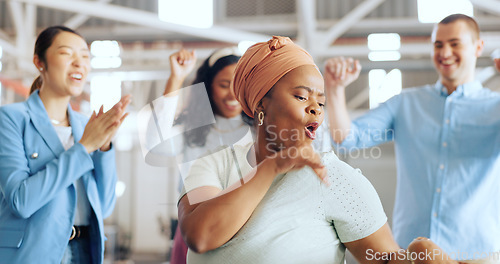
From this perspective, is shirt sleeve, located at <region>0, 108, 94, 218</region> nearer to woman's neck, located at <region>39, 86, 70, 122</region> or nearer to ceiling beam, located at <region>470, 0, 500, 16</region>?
woman's neck, located at <region>39, 86, 70, 122</region>

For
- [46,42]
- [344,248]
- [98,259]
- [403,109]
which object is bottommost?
[98,259]

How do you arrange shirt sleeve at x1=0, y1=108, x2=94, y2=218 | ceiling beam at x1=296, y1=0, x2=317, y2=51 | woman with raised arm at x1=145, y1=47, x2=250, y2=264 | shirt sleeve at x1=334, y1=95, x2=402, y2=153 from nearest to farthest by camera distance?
woman with raised arm at x1=145, y1=47, x2=250, y2=264, shirt sleeve at x1=0, y1=108, x2=94, y2=218, shirt sleeve at x1=334, y1=95, x2=402, y2=153, ceiling beam at x1=296, y1=0, x2=317, y2=51

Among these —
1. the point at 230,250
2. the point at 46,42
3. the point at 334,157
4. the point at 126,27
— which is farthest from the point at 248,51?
the point at 126,27

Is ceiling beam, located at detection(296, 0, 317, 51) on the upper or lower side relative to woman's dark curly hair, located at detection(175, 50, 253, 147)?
upper

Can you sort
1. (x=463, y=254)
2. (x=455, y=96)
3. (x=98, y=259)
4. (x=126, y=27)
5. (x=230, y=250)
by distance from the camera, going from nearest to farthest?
(x=230, y=250)
(x=463, y=254)
(x=98, y=259)
(x=455, y=96)
(x=126, y=27)

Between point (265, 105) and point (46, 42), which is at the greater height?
point (46, 42)

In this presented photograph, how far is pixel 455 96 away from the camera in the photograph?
1.75 metres

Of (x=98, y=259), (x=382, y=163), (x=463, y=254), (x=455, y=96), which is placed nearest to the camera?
(x=382, y=163)

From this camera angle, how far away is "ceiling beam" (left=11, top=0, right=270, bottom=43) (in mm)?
4327

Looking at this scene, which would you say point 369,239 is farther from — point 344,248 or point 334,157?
point 334,157

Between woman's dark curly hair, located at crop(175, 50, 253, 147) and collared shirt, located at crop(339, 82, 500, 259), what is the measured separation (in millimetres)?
386

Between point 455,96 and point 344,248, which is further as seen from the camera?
point 455,96

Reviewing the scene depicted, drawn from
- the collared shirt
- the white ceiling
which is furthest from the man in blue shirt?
the white ceiling

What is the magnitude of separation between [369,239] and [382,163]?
14.1 inches
